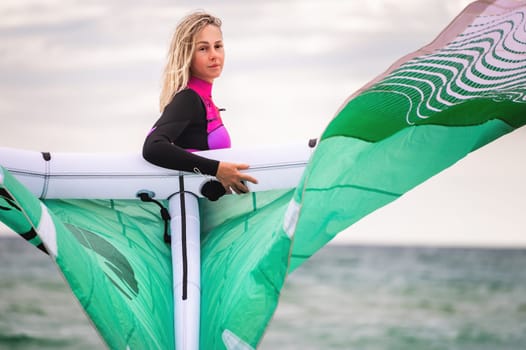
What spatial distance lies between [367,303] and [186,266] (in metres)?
6.00

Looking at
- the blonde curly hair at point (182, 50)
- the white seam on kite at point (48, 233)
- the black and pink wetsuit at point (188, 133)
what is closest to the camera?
the white seam on kite at point (48, 233)

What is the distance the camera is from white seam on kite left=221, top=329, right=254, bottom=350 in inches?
75.7

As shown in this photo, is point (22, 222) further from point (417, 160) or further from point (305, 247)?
point (417, 160)

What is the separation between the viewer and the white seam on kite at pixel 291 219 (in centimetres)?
179

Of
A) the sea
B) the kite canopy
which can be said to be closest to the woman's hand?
the kite canopy

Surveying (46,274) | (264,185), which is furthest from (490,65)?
(46,274)

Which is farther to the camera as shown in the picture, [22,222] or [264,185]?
[264,185]

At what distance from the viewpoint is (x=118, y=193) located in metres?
2.30

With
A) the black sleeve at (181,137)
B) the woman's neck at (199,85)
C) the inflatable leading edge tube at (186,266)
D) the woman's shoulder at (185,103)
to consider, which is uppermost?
the woman's neck at (199,85)

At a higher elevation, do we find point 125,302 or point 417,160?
point 417,160

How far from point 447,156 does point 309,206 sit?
1.17 ft

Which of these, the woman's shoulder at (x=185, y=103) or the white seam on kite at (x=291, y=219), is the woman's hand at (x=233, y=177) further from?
the white seam on kite at (x=291, y=219)

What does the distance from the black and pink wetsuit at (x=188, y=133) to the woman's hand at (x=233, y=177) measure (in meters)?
0.02

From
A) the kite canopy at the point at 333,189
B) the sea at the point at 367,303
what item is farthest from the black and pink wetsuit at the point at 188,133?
the sea at the point at 367,303
